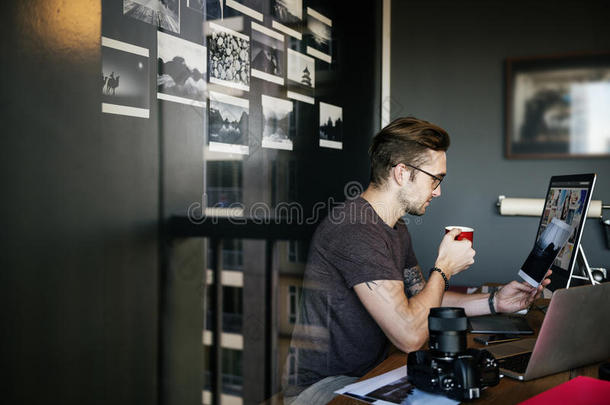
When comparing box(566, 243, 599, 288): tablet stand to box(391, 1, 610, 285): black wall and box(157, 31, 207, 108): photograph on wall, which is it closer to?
box(391, 1, 610, 285): black wall

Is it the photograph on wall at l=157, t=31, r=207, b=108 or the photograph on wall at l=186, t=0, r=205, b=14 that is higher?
the photograph on wall at l=186, t=0, r=205, b=14

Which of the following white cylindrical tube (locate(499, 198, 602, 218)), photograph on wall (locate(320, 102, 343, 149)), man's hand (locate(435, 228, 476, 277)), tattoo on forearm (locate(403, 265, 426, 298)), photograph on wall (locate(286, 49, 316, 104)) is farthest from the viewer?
white cylindrical tube (locate(499, 198, 602, 218))

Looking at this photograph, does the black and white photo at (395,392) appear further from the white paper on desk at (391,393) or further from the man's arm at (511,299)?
the man's arm at (511,299)

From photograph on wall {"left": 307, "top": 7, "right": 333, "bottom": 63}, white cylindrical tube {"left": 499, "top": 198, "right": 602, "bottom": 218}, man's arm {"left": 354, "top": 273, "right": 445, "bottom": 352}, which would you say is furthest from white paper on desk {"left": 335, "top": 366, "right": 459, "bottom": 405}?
white cylindrical tube {"left": 499, "top": 198, "right": 602, "bottom": 218}

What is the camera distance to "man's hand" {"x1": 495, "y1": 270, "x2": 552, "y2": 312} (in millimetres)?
1663

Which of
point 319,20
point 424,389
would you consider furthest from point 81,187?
point 319,20

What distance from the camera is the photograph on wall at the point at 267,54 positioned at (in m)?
1.74

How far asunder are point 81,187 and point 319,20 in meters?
1.48

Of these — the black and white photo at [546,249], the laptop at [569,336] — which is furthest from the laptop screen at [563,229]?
the laptop at [569,336]

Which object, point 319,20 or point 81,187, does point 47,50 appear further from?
point 319,20

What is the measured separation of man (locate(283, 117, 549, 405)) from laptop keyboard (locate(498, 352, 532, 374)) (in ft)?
0.72

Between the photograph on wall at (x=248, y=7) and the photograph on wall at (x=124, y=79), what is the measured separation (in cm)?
44
